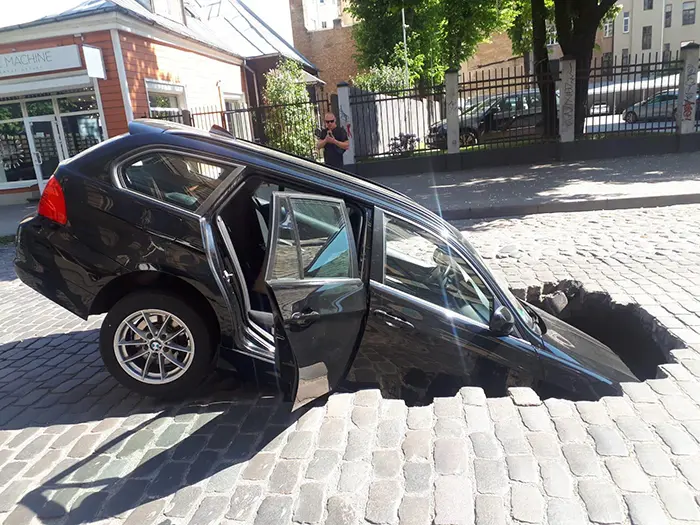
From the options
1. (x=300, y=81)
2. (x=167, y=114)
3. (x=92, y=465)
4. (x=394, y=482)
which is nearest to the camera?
(x=394, y=482)

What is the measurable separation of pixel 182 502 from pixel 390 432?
1.10m

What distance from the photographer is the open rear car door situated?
9.02 ft

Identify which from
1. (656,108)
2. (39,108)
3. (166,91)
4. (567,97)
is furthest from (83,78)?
(656,108)

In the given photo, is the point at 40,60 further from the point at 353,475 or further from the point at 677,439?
the point at 677,439

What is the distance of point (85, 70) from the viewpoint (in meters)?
14.3

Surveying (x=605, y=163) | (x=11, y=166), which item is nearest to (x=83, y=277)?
(x=605, y=163)

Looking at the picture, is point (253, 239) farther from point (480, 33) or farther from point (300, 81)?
point (480, 33)

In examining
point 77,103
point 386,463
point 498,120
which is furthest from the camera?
point 498,120

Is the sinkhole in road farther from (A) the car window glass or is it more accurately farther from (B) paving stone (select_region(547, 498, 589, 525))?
(B) paving stone (select_region(547, 498, 589, 525))

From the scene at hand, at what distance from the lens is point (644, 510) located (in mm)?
2168

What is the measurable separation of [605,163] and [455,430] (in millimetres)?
13810

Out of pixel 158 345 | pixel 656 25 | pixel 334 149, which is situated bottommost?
pixel 158 345

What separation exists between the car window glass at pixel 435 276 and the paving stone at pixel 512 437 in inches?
27.2

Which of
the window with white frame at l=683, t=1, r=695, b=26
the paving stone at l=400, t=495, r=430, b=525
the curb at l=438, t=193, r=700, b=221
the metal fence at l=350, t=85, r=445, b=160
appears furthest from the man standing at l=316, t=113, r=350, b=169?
the window with white frame at l=683, t=1, r=695, b=26
